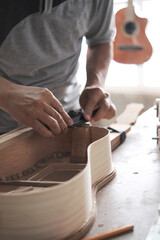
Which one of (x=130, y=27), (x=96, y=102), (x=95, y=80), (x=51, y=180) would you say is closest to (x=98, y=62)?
(x=95, y=80)

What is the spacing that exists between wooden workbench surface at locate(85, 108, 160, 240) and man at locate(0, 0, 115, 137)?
0.68 feet

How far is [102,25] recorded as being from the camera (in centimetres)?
171

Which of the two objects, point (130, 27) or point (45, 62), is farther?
point (130, 27)

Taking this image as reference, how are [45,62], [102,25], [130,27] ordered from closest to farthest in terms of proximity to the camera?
[45,62] → [130,27] → [102,25]

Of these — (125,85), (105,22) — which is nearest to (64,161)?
(105,22)

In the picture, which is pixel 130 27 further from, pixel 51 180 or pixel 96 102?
pixel 51 180

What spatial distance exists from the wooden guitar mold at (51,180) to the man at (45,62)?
0.33ft

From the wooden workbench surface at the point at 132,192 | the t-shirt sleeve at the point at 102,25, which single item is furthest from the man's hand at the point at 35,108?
the t-shirt sleeve at the point at 102,25

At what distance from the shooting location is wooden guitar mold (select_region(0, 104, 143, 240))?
737 mm

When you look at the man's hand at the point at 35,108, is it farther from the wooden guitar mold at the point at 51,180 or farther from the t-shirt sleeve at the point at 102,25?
the t-shirt sleeve at the point at 102,25

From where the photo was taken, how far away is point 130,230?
2.72 feet

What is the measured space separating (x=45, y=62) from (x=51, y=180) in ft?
1.79

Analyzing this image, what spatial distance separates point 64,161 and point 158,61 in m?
2.22

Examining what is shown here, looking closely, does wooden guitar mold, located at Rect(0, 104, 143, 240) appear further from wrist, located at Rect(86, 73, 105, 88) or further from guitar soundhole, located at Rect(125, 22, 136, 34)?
guitar soundhole, located at Rect(125, 22, 136, 34)
